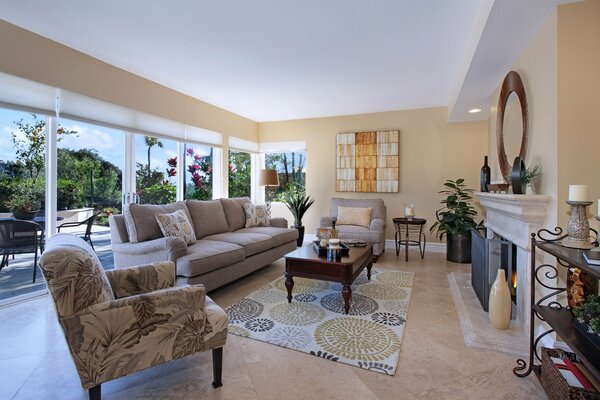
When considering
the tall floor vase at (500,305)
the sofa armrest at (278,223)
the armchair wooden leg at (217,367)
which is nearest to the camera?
the armchair wooden leg at (217,367)

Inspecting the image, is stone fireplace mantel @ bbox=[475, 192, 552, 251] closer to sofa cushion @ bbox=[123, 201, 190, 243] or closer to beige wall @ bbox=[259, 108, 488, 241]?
beige wall @ bbox=[259, 108, 488, 241]

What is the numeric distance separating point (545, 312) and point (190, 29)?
3.41 m

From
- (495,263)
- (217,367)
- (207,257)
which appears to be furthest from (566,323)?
(207,257)

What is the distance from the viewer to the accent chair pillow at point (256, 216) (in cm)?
457

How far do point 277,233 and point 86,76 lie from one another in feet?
9.35

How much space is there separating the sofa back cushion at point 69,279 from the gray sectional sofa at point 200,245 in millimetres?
1242

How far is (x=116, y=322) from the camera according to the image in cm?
145

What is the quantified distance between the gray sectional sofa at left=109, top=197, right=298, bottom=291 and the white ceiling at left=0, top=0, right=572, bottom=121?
1689 millimetres

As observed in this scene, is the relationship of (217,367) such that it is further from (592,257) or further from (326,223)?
(326,223)

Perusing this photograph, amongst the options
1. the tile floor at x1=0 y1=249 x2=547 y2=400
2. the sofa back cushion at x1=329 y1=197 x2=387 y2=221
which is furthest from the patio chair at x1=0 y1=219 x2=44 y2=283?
the sofa back cushion at x1=329 y1=197 x2=387 y2=221

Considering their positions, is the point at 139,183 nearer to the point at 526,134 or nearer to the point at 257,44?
the point at 257,44

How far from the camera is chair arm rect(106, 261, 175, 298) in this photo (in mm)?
1880

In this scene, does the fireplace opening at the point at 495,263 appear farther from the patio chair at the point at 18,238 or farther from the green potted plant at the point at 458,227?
the patio chair at the point at 18,238

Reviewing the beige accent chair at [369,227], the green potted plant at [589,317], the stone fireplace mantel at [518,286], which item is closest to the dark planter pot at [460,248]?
the beige accent chair at [369,227]
